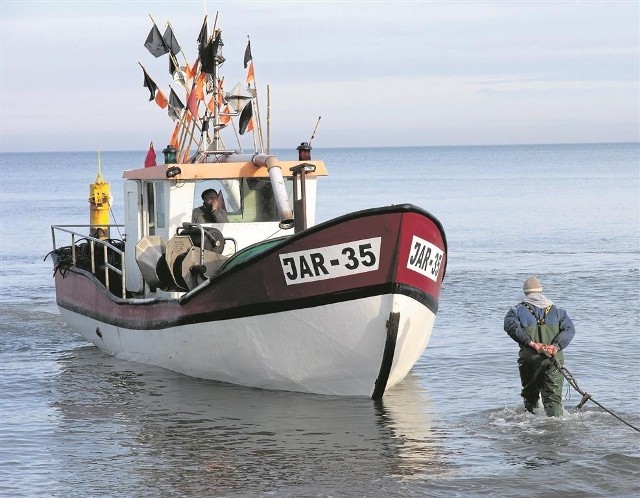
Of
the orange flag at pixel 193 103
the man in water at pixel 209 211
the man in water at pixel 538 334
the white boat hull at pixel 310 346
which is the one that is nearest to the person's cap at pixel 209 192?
the man in water at pixel 209 211

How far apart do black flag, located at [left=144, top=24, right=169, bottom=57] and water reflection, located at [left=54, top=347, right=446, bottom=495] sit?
14.8 ft

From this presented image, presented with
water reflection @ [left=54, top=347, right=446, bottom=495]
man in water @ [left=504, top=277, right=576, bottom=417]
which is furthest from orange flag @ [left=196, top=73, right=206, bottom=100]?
man in water @ [left=504, top=277, right=576, bottom=417]

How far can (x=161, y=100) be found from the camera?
57.0ft

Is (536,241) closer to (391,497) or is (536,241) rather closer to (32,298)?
(32,298)

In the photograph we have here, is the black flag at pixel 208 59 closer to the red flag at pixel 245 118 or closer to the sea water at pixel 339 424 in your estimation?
the red flag at pixel 245 118

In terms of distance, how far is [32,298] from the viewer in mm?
24359

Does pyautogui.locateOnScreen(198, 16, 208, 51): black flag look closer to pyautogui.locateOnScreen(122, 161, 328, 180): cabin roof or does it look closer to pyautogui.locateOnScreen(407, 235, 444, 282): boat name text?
pyautogui.locateOnScreen(122, 161, 328, 180): cabin roof

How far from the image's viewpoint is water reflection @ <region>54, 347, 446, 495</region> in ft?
35.4

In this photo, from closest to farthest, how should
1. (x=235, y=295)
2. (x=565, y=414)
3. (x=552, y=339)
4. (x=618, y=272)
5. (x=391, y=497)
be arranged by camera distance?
(x=391, y=497)
(x=552, y=339)
(x=565, y=414)
(x=235, y=295)
(x=618, y=272)

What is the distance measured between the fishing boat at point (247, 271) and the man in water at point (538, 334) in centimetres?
163

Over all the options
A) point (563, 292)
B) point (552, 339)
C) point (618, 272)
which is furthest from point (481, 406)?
point (618, 272)

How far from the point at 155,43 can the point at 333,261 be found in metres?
5.82

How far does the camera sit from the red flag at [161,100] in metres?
17.4

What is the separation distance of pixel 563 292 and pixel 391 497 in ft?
44.8
